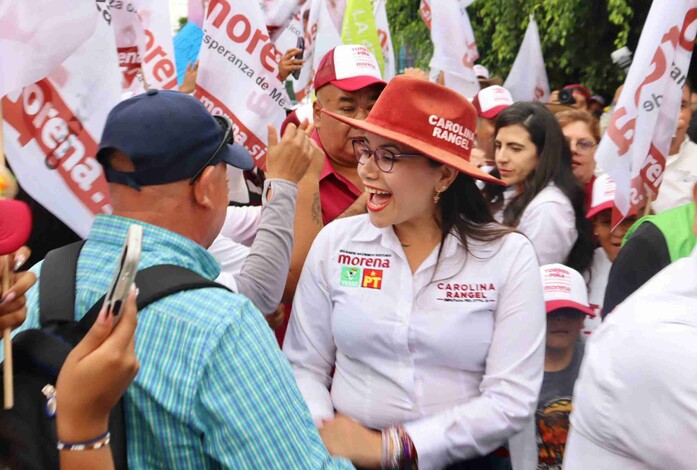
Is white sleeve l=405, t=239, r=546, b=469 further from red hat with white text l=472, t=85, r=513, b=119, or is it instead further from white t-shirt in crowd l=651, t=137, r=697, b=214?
red hat with white text l=472, t=85, r=513, b=119

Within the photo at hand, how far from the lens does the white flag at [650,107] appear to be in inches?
164

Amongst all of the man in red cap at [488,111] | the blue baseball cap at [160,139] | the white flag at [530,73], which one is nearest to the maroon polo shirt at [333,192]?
the blue baseball cap at [160,139]

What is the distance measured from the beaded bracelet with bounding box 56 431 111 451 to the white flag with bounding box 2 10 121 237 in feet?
5.45

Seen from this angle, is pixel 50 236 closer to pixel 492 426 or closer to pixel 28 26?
pixel 28 26

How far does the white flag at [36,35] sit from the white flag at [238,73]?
190 cm

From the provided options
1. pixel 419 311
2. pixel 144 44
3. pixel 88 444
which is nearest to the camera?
pixel 88 444

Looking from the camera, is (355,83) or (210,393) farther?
(355,83)

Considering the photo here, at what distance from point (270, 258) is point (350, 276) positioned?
0.88 ft

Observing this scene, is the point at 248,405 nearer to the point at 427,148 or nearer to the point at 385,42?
the point at 427,148

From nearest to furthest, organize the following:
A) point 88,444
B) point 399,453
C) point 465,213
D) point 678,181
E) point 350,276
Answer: point 88,444
point 399,453
point 350,276
point 465,213
point 678,181

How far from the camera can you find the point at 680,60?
4266 millimetres

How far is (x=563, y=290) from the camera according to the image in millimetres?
3775

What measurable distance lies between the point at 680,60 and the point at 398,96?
192cm

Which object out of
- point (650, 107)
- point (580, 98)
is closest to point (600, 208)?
point (650, 107)
